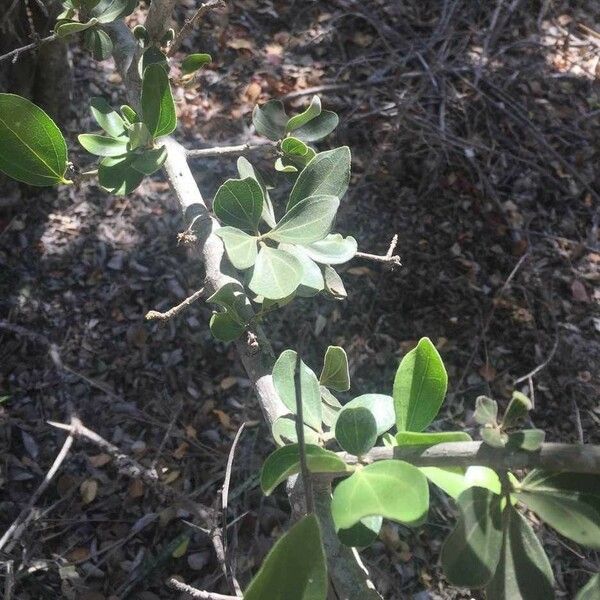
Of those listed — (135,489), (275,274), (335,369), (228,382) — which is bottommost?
(135,489)

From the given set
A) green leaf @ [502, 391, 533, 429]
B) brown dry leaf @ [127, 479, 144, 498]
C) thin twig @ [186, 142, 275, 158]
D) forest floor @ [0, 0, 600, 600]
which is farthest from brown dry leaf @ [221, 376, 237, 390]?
green leaf @ [502, 391, 533, 429]

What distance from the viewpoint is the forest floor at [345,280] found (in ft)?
4.92

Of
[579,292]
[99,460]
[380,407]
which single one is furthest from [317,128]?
[579,292]

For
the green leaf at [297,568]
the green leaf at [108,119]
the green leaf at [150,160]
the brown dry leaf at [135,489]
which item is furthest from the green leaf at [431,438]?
the brown dry leaf at [135,489]

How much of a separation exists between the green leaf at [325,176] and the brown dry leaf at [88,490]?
43.6 inches

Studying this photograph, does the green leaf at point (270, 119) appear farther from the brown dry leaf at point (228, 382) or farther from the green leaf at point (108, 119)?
the brown dry leaf at point (228, 382)

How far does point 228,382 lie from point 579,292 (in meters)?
1.16

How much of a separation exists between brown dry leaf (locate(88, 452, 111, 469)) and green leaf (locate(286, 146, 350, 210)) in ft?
3.62

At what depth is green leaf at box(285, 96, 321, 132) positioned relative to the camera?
0.75 meters

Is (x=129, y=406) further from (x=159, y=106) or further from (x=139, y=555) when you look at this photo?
(x=159, y=106)

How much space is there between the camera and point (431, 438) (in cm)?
48

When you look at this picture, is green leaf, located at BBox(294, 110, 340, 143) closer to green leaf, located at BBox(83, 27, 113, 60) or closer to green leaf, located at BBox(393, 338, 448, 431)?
green leaf, located at BBox(83, 27, 113, 60)

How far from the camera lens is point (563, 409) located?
5.78 ft

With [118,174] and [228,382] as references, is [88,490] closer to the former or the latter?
[228,382]
